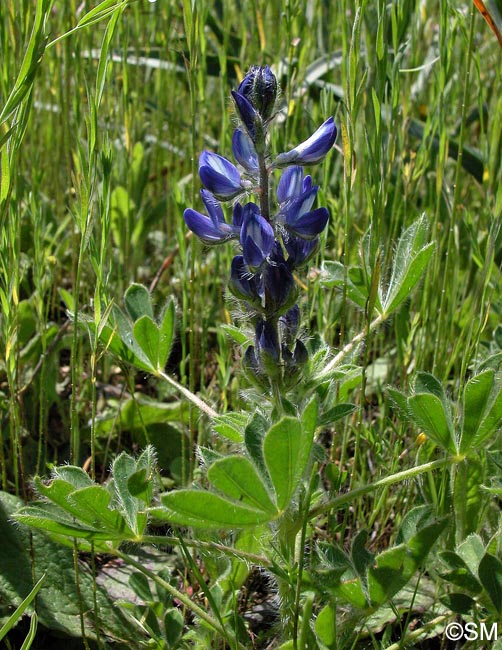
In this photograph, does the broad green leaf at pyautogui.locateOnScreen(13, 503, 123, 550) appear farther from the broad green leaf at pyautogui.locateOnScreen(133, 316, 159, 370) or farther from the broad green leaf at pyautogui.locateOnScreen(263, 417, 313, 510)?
the broad green leaf at pyautogui.locateOnScreen(133, 316, 159, 370)

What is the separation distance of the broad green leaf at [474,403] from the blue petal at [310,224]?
376 mm

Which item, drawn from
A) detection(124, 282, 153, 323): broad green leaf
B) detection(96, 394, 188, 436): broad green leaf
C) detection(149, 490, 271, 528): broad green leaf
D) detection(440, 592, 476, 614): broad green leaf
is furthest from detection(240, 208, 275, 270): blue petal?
detection(96, 394, 188, 436): broad green leaf

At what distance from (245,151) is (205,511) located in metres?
0.63

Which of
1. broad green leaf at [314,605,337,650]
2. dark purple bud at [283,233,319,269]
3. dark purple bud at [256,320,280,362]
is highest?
dark purple bud at [283,233,319,269]

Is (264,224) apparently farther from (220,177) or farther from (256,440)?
(256,440)

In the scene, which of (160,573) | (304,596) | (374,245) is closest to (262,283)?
(374,245)

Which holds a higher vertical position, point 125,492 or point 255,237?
point 255,237

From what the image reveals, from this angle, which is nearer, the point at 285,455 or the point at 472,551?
the point at 285,455

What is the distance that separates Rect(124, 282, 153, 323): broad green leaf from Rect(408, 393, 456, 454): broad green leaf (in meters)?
0.75

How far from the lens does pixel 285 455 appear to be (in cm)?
119

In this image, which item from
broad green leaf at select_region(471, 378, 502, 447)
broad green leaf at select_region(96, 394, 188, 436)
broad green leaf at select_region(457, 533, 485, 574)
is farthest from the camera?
broad green leaf at select_region(96, 394, 188, 436)

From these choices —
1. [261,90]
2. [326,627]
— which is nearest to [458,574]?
[326,627]

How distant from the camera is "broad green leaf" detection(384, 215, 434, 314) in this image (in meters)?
1.59

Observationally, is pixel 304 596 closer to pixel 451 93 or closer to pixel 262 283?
pixel 262 283
